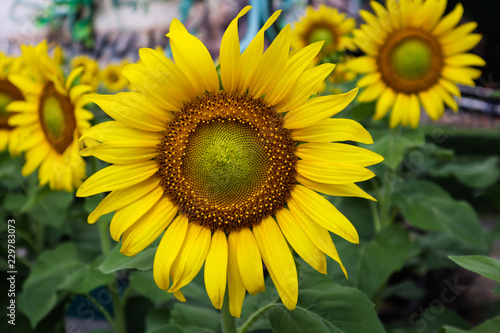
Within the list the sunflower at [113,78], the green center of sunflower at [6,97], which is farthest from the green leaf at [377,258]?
the sunflower at [113,78]

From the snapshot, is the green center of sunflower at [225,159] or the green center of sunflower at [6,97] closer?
the green center of sunflower at [225,159]

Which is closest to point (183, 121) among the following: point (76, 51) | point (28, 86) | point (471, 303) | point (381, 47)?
point (28, 86)

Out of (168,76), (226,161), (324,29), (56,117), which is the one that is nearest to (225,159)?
(226,161)

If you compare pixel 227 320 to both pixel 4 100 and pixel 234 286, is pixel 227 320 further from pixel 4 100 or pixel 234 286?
pixel 4 100

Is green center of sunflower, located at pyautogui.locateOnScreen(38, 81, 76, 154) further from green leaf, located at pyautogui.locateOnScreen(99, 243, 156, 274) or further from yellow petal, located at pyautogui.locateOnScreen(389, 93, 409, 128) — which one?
yellow petal, located at pyautogui.locateOnScreen(389, 93, 409, 128)

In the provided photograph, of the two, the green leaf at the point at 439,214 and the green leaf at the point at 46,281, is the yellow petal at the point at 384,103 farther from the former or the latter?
the green leaf at the point at 46,281

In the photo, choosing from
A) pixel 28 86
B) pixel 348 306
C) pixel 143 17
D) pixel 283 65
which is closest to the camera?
pixel 283 65

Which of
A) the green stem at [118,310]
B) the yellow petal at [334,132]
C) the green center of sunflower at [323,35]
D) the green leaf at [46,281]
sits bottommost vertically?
the green stem at [118,310]

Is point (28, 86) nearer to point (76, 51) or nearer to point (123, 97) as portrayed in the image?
point (123, 97)
